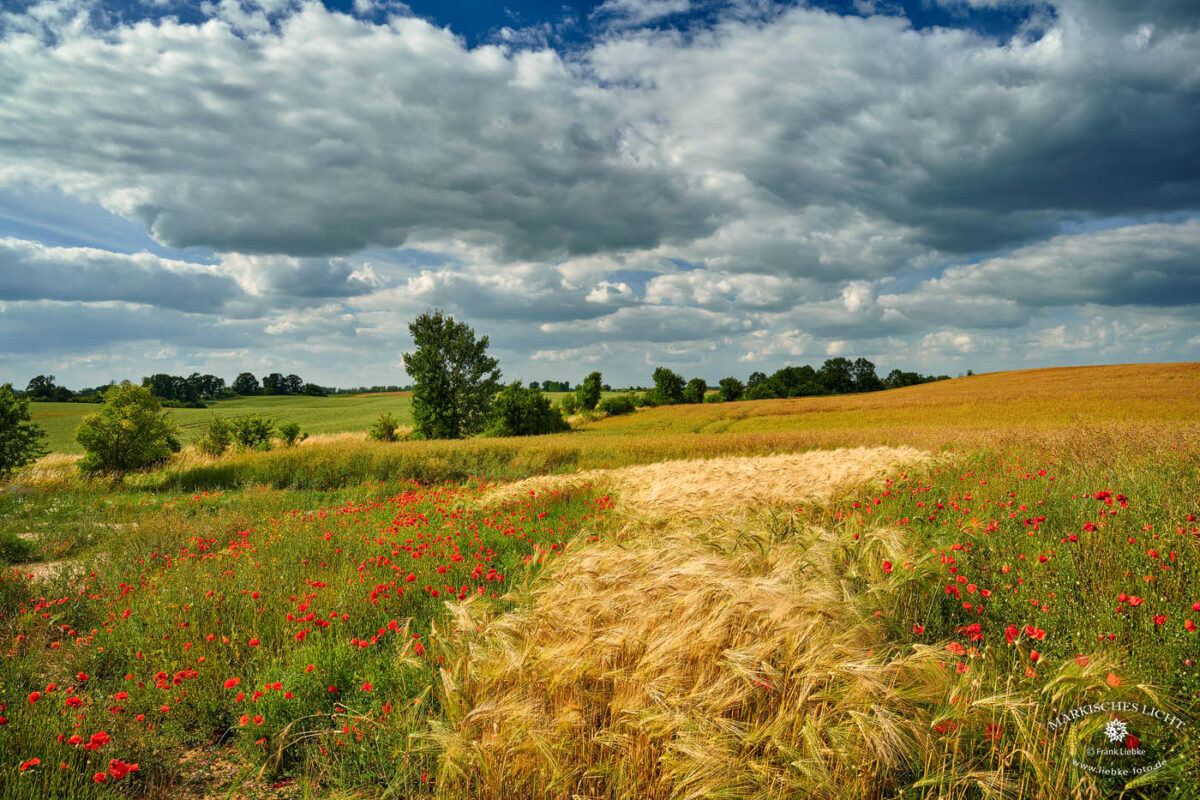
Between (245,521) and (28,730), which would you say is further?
(245,521)

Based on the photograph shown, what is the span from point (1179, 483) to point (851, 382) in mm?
83844

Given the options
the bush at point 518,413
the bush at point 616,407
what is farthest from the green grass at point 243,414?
the bush at point 616,407

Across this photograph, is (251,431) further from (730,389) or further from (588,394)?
(730,389)

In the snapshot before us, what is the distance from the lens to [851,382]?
83.6 m

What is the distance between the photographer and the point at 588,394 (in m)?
55.2

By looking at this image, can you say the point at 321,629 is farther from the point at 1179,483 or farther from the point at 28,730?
the point at 1179,483

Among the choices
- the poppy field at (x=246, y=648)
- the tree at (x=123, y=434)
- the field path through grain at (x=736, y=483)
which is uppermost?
the tree at (x=123, y=434)

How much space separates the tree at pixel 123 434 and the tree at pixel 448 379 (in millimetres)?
17906

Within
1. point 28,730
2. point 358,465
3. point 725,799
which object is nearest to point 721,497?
point 725,799

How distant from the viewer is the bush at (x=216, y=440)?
24034 millimetres

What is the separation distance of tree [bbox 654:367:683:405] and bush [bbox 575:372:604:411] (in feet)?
79.9

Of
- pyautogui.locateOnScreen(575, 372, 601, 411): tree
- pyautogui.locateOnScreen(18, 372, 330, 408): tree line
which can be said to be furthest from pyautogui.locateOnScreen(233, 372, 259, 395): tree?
pyautogui.locateOnScreen(575, 372, 601, 411): tree

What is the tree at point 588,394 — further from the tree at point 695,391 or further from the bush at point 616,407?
the tree at point 695,391

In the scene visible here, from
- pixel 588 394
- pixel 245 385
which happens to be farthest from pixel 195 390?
pixel 588 394
